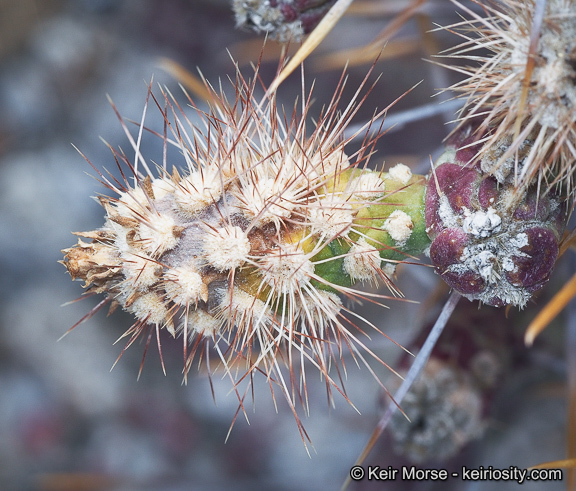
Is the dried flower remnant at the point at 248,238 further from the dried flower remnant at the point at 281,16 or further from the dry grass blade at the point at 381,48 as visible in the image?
the dry grass blade at the point at 381,48

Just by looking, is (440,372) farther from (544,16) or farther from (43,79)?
(43,79)

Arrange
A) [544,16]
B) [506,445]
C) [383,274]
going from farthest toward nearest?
[506,445]
[383,274]
[544,16]

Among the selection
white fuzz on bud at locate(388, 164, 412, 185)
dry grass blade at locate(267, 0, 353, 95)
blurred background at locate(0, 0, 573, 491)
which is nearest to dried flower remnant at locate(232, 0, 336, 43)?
dry grass blade at locate(267, 0, 353, 95)

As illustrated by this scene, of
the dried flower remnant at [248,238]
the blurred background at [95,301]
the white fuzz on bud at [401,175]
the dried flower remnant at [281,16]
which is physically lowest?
the blurred background at [95,301]

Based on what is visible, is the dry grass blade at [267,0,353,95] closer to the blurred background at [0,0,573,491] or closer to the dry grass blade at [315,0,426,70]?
the dry grass blade at [315,0,426,70]

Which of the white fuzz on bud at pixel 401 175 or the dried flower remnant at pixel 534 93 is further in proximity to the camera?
the white fuzz on bud at pixel 401 175

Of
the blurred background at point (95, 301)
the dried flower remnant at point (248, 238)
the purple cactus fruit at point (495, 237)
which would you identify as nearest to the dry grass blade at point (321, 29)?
the dried flower remnant at point (248, 238)

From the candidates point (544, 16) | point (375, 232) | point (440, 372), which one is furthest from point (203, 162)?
point (440, 372)
